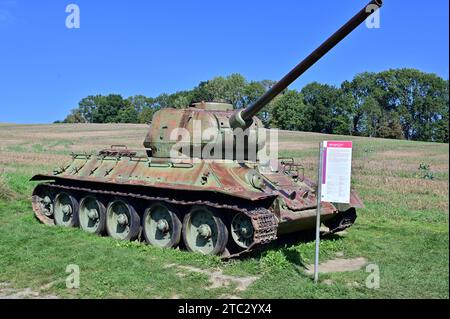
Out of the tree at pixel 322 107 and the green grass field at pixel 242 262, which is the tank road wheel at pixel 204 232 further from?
the tree at pixel 322 107

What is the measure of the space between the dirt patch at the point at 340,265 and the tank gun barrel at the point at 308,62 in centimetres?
331

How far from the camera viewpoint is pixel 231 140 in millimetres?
11625

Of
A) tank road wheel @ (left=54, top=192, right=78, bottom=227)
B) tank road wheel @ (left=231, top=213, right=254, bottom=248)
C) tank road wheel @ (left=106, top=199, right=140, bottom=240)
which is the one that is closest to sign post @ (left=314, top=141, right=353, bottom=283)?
tank road wheel @ (left=231, top=213, right=254, bottom=248)

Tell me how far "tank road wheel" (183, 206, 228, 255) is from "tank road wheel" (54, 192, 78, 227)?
397 cm

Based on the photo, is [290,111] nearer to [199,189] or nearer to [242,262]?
[199,189]

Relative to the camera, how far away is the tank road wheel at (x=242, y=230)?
9.65 metres

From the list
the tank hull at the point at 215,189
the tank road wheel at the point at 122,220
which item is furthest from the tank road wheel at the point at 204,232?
the tank road wheel at the point at 122,220

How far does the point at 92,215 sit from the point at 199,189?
407cm

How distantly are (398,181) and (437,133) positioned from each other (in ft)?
129

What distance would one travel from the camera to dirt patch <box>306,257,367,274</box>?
944 cm

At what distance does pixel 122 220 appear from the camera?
11984 millimetres

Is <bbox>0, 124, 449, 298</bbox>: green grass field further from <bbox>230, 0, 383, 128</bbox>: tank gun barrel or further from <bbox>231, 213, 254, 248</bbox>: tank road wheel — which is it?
<bbox>230, 0, 383, 128</bbox>: tank gun barrel


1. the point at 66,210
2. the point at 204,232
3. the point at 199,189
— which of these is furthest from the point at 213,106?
the point at 66,210
